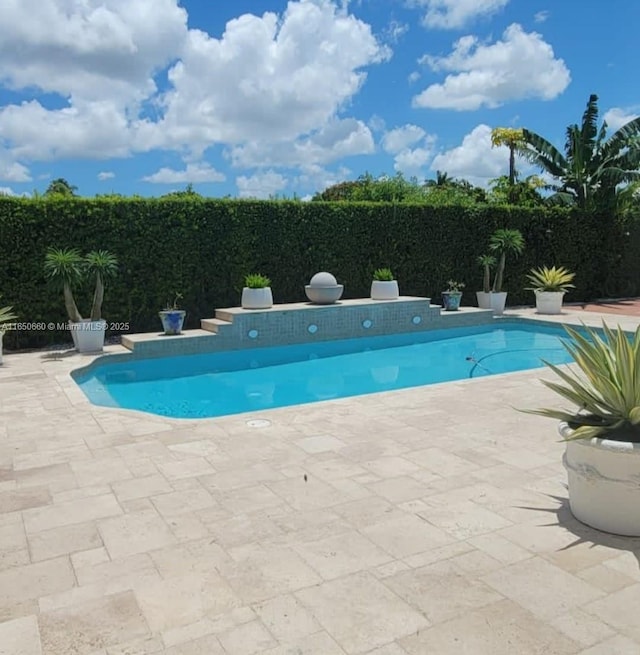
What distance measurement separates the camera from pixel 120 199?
1305 centimetres

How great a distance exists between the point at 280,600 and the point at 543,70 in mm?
18442

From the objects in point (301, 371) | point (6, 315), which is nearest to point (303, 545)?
point (301, 371)

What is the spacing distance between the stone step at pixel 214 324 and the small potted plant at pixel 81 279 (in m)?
2.29

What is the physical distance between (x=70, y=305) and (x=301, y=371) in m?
4.81

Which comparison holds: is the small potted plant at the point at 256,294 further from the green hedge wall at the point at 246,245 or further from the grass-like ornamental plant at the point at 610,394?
the grass-like ornamental plant at the point at 610,394

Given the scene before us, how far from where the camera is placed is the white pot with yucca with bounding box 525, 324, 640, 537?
3.72 metres

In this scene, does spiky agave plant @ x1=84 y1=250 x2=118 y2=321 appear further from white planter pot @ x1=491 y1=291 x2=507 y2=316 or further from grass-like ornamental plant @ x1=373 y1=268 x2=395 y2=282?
white planter pot @ x1=491 y1=291 x2=507 y2=316

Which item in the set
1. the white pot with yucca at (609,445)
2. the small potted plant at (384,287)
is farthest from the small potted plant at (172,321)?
the white pot with yucca at (609,445)

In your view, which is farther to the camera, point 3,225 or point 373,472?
point 3,225

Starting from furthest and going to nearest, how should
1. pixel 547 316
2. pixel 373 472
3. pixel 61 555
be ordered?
pixel 547 316 < pixel 373 472 < pixel 61 555

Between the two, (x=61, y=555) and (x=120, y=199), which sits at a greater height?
(x=120, y=199)

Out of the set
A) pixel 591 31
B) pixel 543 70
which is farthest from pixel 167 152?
pixel 591 31

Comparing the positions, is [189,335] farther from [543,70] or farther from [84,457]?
[543,70]

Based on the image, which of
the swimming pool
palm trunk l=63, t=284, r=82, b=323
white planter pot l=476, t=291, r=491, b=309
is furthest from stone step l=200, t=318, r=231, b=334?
white planter pot l=476, t=291, r=491, b=309
